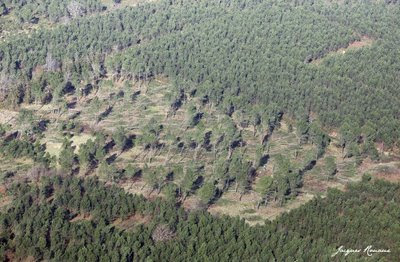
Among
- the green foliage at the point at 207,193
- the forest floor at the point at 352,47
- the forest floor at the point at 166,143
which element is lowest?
the forest floor at the point at 166,143

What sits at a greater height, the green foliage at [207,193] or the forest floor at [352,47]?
the forest floor at [352,47]

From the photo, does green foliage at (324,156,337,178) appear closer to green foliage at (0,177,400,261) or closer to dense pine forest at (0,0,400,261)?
dense pine forest at (0,0,400,261)

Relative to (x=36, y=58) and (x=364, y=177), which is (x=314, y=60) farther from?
(x=36, y=58)

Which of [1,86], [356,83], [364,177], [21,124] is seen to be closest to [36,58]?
[1,86]

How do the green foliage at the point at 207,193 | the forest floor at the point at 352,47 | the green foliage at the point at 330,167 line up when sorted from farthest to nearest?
the forest floor at the point at 352,47
the green foliage at the point at 330,167
the green foliage at the point at 207,193

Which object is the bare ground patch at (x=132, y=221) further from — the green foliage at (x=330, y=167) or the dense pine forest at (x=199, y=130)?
the green foliage at (x=330, y=167)

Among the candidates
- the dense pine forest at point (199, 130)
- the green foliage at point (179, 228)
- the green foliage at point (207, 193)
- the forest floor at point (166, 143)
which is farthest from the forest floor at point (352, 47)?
the green foliage at point (207, 193)

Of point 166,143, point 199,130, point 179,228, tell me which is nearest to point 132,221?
point 179,228

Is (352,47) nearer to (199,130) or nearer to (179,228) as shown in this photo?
(199,130)
